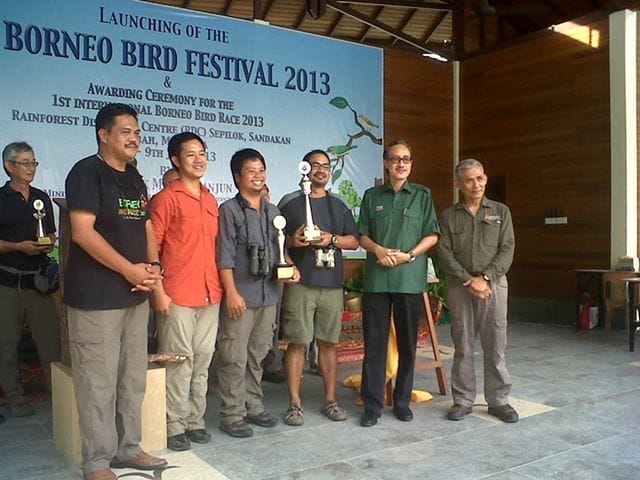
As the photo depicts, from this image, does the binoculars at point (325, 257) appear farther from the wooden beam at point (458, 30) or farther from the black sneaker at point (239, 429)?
the wooden beam at point (458, 30)

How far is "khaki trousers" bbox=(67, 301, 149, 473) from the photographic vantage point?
8.31 feet

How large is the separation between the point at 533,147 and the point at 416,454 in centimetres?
554

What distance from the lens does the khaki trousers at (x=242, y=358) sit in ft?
10.5

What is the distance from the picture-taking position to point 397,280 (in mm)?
3377

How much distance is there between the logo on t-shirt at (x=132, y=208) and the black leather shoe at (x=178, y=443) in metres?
Answer: 1.14

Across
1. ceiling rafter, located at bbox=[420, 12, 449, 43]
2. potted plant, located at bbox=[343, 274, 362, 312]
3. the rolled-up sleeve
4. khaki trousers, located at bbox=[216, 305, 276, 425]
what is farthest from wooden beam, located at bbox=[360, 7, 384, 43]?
khaki trousers, located at bbox=[216, 305, 276, 425]

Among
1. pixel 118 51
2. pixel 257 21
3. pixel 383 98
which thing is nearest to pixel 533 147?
pixel 383 98

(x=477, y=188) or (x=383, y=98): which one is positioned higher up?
(x=383, y=98)

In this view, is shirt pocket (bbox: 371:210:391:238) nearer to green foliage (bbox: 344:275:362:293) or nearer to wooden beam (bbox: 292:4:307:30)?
green foliage (bbox: 344:275:362:293)

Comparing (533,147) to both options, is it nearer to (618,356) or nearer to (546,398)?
(618,356)

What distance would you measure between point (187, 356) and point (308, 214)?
38.2 inches

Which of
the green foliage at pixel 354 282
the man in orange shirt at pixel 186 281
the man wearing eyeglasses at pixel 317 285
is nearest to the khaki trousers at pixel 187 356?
the man in orange shirt at pixel 186 281

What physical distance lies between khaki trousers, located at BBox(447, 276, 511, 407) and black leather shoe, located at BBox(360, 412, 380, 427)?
521 millimetres

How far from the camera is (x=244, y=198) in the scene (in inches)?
130
